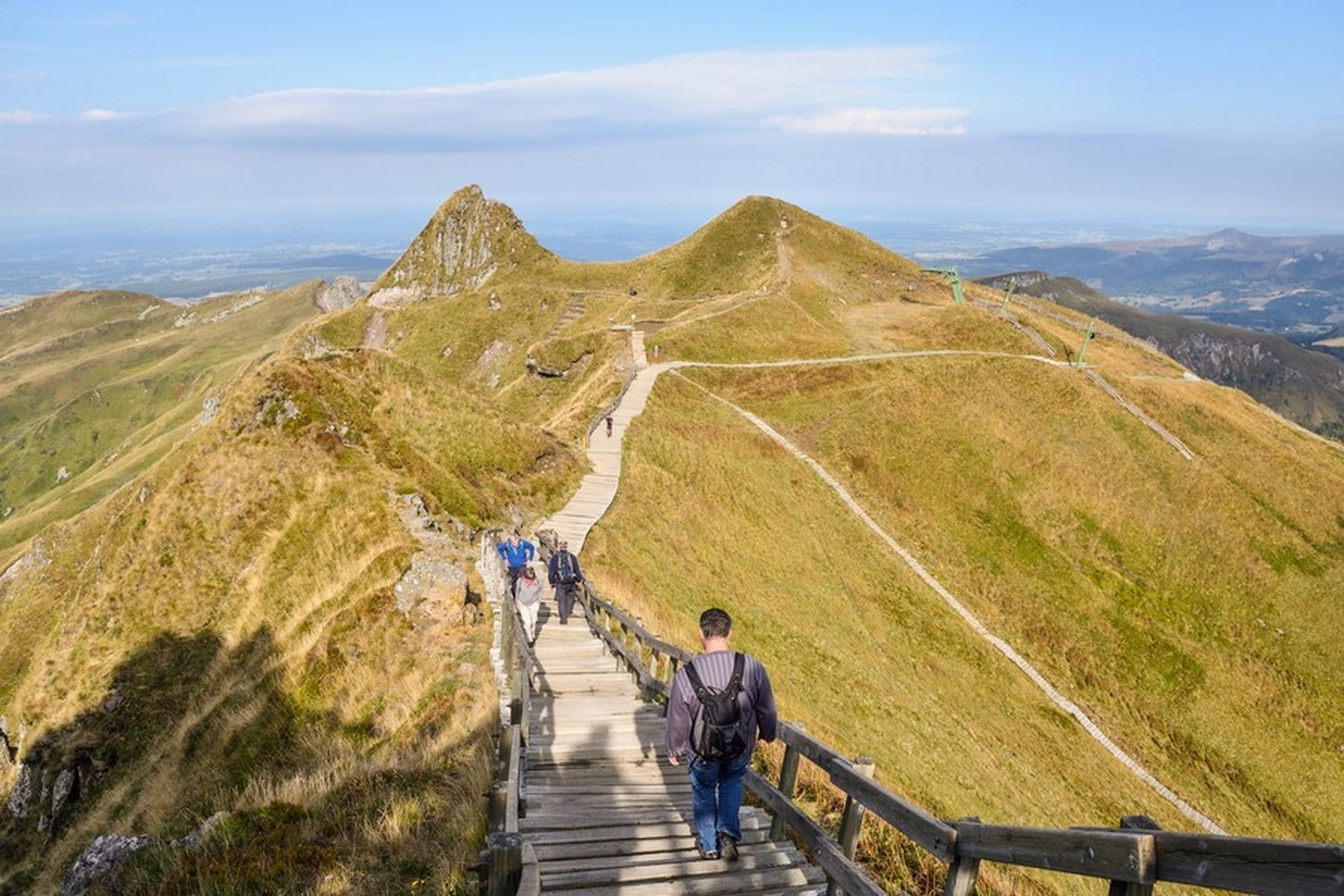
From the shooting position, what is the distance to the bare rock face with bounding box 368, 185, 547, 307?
12081 cm

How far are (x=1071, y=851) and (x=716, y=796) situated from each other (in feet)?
14.0

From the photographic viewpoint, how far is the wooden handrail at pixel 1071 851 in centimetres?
329

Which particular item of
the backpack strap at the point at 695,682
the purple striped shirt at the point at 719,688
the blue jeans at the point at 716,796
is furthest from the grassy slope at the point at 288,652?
the backpack strap at the point at 695,682

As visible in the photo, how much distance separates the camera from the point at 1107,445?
53938mm

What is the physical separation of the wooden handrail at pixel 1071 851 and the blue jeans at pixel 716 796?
582 millimetres

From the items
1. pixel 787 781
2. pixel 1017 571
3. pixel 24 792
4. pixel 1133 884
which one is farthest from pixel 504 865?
pixel 1017 571

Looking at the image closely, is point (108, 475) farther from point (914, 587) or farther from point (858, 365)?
point (914, 587)

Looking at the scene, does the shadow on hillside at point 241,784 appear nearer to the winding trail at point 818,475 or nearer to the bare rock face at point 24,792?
the bare rock face at point 24,792

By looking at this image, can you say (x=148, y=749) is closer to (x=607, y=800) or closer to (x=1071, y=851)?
(x=607, y=800)

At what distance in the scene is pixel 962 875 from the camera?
5609 mm

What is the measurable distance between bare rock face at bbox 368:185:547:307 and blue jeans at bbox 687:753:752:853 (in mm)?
118634

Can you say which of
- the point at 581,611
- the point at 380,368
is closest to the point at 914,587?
the point at 581,611

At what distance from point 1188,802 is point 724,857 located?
33.1 metres

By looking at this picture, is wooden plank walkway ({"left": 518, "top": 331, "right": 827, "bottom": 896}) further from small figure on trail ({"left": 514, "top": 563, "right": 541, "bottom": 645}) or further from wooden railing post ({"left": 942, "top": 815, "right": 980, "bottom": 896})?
wooden railing post ({"left": 942, "top": 815, "right": 980, "bottom": 896})
